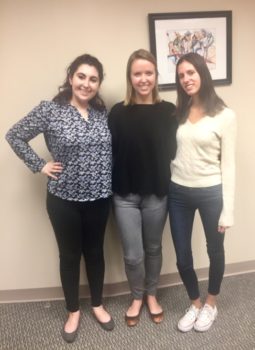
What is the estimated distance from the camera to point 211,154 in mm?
1691

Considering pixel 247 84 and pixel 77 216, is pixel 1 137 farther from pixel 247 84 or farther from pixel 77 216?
pixel 247 84

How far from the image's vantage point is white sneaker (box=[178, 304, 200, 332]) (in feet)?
6.40

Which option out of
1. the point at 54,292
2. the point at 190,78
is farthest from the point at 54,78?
the point at 54,292

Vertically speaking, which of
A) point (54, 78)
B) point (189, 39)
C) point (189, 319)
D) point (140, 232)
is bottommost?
point (189, 319)

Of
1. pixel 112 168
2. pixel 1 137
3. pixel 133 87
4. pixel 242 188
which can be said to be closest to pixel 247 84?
pixel 242 188

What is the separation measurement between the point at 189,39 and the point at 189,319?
164cm

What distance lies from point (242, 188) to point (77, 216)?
1214 mm

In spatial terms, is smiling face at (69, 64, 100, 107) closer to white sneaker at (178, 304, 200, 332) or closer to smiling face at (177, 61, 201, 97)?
smiling face at (177, 61, 201, 97)

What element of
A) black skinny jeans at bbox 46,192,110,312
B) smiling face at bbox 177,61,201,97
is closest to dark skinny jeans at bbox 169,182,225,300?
black skinny jeans at bbox 46,192,110,312

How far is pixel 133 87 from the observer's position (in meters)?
1.73

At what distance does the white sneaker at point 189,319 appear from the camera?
1949 mm

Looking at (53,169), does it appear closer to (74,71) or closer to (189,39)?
(74,71)

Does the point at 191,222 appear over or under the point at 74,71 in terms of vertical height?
under

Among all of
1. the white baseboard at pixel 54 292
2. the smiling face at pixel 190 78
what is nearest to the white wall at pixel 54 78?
the white baseboard at pixel 54 292
